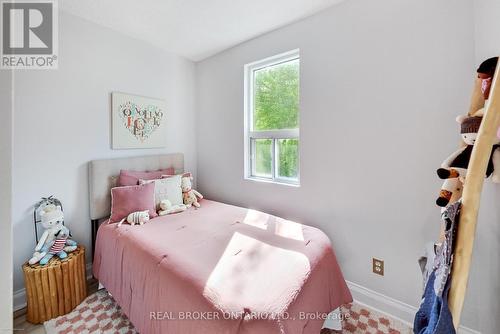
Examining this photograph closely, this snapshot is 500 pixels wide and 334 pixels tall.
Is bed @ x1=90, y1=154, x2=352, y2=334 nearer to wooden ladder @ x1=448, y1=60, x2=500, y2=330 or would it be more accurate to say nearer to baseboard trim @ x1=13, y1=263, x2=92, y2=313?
baseboard trim @ x1=13, y1=263, x2=92, y2=313

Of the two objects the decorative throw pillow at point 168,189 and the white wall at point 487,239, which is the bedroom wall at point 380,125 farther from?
the decorative throw pillow at point 168,189

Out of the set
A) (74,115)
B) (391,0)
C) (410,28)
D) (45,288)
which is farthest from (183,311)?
(391,0)

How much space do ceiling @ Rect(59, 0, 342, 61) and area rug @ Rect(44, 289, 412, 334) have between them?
2.51 metres

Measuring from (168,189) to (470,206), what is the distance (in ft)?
7.53

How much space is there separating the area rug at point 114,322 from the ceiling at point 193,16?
2.51m

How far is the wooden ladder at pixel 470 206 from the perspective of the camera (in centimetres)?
68

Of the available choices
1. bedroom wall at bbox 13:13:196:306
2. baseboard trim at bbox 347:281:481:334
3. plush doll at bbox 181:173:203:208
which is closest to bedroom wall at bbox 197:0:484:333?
baseboard trim at bbox 347:281:481:334

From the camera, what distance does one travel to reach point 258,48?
2438 mm

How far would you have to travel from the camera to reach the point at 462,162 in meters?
1.03

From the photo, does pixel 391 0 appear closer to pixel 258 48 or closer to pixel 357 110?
pixel 357 110

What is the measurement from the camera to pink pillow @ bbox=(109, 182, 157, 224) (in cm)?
204

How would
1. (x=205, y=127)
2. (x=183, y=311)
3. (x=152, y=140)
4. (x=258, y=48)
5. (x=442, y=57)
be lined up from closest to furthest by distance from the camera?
(x=183, y=311)
(x=442, y=57)
(x=258, y=48)
(x=152, y=140)
(x=205, y=127)

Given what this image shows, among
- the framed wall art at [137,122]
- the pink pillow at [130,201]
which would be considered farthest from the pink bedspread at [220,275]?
the framed wall art at [137,122]

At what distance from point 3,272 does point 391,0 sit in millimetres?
2484
